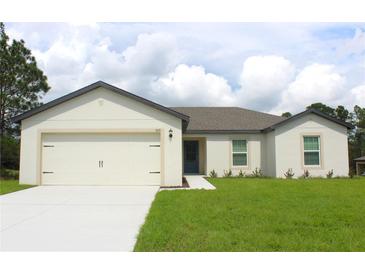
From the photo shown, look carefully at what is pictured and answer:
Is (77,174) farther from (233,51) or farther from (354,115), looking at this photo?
(354,115)

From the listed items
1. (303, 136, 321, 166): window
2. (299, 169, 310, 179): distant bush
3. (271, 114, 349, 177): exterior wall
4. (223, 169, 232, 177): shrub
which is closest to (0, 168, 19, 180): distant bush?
(223, 169, 232, 177): shrub

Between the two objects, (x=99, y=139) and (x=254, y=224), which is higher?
(x=99, y=139)

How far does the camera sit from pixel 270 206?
7.41 meters

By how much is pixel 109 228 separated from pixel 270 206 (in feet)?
13.2

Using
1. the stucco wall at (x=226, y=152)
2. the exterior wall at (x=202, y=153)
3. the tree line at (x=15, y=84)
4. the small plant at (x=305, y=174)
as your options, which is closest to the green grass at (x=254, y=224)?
the small plant at (x=305, y=174)

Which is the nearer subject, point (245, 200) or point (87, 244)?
point (87, 244)

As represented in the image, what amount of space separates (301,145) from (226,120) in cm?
501

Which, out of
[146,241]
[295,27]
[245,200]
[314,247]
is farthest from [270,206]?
[295,27]

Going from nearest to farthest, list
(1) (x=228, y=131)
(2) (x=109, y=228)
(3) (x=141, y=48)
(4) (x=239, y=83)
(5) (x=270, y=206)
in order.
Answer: (2) (x=109, y=228) < (5) (x=270, y=206) < (3) (x=141, y=48) < (4) (x=239, y=83) < (1) (x=228, y=131)

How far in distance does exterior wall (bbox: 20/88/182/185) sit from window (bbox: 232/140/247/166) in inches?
238

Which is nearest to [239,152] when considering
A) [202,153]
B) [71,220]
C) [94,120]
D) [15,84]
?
[202,153]

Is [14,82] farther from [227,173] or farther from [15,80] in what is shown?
[227,173]

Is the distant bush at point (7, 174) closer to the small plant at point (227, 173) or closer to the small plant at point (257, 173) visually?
the small plant at point (227, 173)

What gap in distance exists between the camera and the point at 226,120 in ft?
62.1
